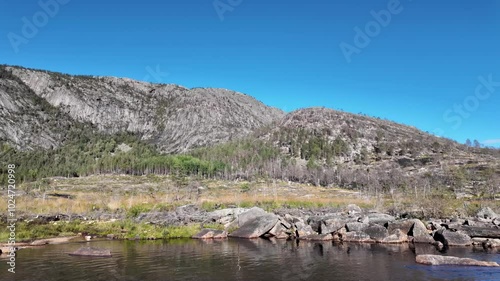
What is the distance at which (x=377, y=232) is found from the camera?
140ft

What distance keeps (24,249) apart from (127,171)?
156 meters

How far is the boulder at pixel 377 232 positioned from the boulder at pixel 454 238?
18.0 feet

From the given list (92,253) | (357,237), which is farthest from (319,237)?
(92,253)

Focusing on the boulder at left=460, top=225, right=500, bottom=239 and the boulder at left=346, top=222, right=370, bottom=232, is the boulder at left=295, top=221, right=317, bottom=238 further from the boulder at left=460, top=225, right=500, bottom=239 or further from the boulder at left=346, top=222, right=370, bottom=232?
the boulder at left=460, top=225, right=500, bottom=239

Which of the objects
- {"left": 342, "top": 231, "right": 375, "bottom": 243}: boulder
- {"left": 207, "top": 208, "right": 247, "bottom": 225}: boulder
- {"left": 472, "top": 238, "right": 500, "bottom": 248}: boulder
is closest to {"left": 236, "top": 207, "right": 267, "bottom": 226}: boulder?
{"left": 207, "top": 208, "right": 247, "bottom": 225}: boulder

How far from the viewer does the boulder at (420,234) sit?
132ft

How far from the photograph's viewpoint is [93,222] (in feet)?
173

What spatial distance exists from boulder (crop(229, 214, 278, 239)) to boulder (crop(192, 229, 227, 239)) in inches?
48.8

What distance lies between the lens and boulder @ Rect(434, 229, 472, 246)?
3841cm

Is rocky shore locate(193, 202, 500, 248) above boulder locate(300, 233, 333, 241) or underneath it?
above

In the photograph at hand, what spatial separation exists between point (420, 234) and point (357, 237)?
6.55 meters

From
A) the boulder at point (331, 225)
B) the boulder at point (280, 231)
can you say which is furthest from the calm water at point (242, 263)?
the boulder at point (280, 231)

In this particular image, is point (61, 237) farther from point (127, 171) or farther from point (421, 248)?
point (127, 171)

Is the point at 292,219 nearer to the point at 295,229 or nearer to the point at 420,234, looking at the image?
the point at 295,229
